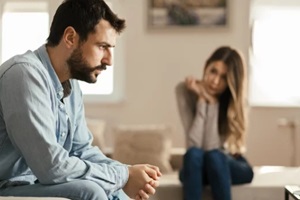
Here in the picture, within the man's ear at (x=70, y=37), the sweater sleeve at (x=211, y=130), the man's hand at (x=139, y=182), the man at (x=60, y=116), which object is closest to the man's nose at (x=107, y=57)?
the man at (x=60, y=116)

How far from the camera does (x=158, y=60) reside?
19.4 feet

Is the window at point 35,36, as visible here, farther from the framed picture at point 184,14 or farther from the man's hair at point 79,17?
the man's hair at point 79,17

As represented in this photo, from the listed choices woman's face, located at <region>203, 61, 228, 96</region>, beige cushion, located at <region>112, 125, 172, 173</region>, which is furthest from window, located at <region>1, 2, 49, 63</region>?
woman's face, located at <region>203, 61, 228, 96</region>

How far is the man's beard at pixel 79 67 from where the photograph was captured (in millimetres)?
1859

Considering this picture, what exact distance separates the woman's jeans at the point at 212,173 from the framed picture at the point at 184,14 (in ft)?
7.79

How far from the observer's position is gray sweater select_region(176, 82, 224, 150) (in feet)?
12.5

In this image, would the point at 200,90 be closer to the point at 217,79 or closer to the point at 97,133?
the point at 217,79

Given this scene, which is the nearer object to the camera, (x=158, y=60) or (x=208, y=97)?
(x=208, y=97)

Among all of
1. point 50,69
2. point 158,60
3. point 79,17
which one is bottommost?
point 158,60

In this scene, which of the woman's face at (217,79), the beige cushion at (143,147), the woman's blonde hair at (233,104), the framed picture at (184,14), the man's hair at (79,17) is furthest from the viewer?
the framed picture at (184,14)

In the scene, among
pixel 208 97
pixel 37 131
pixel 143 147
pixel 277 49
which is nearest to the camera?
pixel 37 131

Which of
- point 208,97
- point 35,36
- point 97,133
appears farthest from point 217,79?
point 35,36

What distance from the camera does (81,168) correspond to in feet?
5.80

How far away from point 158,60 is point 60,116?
160 inches
